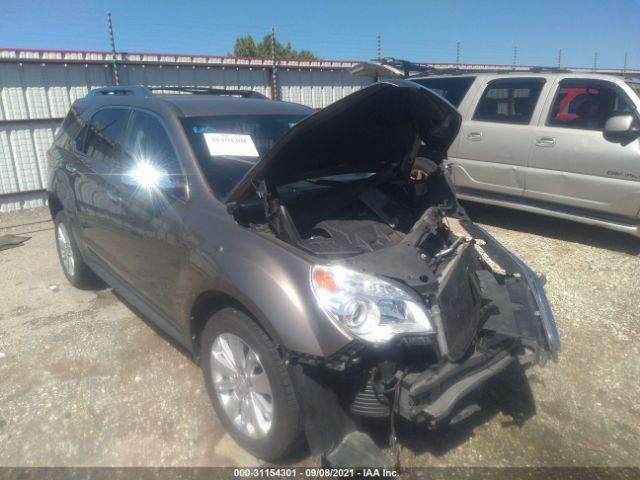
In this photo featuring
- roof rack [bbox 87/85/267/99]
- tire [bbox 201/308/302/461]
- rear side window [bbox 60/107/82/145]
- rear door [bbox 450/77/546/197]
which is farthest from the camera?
rear door [bbox 450/77/546/197]

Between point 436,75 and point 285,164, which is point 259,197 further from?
point 436,75

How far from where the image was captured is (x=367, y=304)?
84.3 inches

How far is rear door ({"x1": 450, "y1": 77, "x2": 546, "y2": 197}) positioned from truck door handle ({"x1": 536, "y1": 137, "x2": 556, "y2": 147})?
0.10m

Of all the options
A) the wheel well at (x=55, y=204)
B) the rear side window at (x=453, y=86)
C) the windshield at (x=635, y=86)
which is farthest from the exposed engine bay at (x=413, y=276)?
the rear side window at (x=453, y=86)

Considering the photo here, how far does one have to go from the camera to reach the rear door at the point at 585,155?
5238mm

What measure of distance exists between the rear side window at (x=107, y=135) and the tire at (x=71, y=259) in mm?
844

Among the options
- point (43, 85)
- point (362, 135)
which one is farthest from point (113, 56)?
point (362, 135)

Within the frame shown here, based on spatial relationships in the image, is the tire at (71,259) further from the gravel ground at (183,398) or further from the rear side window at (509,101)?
the rear side window at (509,101)

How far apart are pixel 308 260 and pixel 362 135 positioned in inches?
44.9

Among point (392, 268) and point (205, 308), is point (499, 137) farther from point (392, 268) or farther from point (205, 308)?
point (205, 308)

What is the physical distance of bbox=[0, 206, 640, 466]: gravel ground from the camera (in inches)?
104

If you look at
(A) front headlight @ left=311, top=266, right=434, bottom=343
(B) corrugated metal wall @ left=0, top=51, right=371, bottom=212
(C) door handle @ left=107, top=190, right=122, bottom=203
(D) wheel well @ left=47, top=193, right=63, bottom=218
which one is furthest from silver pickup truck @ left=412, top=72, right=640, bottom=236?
(B) corrugated metal wall @ left=0, top=51, right=371, bottom=212

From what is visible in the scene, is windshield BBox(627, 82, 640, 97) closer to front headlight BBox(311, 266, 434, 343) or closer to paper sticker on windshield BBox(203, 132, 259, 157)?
paper sticker on windshield BBox(203, 132, 259, 157)

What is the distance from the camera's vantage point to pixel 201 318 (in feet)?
9.11
